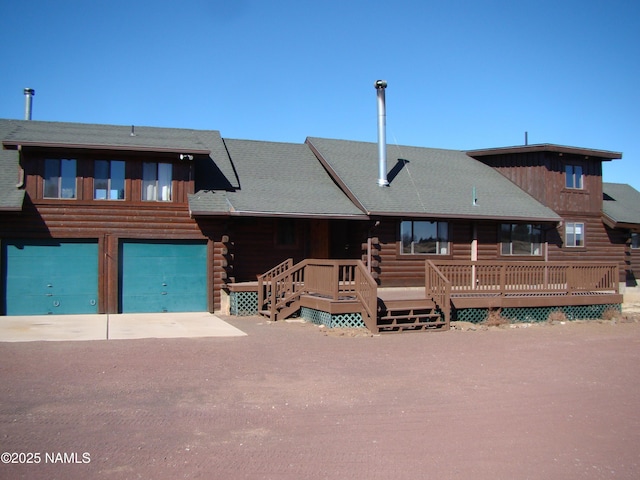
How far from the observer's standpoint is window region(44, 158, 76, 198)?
669 inches

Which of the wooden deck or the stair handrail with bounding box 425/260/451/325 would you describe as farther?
the stair handrail with bounding box 425/260/451/325

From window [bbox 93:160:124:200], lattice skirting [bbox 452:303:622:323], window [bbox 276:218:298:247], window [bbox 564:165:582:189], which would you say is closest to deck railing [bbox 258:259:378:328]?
window [bbox 276:218:298:247]

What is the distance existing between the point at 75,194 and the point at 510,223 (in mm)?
14275

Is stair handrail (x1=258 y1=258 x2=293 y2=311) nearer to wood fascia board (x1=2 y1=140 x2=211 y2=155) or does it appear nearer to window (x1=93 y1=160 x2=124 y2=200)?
wood fascia board (x1=2 y1=140 x2=211 y2=155)

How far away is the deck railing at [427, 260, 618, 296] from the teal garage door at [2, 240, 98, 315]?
A: 957 centimetres

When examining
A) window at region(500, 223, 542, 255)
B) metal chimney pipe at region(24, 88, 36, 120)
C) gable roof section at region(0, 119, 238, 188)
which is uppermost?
metal chimney pipe at region(24, 88, 36, 120)

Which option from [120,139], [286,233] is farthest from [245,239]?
[120,139]

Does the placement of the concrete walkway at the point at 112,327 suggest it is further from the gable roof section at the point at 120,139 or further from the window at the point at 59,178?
the gable roof section at the point at 120,139

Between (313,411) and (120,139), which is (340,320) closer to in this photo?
(313,411)

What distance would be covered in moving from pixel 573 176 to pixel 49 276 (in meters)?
19.0

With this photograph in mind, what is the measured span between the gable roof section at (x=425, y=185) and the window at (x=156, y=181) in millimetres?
5809

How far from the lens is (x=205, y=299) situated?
715 inches

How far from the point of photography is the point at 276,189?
19969 millimetres

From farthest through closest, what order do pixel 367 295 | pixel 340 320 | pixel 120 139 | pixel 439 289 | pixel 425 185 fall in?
pixel 425 185 < pixel 120 139 < pixel 439 289 < pixel 340 320 < pixel 367 295
